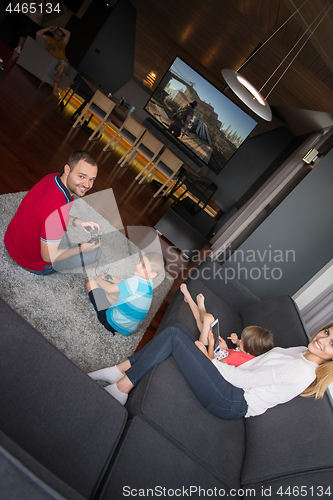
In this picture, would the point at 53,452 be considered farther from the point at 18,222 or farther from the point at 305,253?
the point at 305,253

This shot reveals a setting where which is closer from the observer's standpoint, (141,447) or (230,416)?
(141,447)

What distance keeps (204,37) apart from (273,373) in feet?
18.8

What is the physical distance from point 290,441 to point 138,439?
787 mm

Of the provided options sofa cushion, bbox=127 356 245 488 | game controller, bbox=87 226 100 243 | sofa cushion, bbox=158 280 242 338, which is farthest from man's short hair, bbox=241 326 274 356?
game controller, bbox=87 226 100 243

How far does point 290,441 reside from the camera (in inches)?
60.4

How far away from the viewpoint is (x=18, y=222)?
6.75ft

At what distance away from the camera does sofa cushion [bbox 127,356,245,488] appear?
4.79 feet

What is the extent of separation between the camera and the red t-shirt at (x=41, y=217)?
186 cm

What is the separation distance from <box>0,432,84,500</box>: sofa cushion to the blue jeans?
3.29 ft

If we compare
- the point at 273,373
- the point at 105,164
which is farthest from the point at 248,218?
the point at 273,373

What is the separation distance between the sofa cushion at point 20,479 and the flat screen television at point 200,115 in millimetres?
5912

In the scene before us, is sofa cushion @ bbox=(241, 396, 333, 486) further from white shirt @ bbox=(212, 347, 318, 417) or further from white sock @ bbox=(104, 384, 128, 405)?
white sock @ bbox=(104, 384, 128, 405)

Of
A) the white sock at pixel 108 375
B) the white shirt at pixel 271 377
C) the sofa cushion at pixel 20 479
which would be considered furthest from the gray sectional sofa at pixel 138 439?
the white sock at pixel 108 375

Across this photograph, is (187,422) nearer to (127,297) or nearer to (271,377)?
(271,377)
